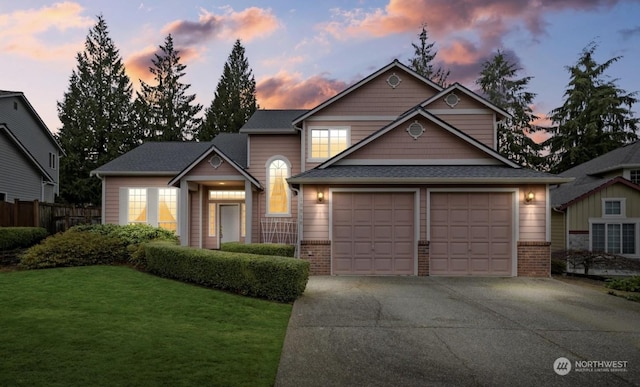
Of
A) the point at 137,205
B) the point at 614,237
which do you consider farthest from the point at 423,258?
the point at 137,205

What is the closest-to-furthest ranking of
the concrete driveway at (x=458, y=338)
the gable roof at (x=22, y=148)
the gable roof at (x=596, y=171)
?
1. the concrete driveway at (x=458, y=338)
2. the gable roof at (x=596, y=171)
3. the gable roof at (x=22, y=148)

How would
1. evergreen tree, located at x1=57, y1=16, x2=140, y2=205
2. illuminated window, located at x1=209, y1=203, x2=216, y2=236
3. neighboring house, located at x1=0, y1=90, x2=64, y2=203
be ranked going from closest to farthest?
illuminated window, located at x1=209, y1=203, x2=216, y2=236 < neighboring house, located at x1=0, y1=90, x2=64, y2=203 < evergreen tree, located at x1=57, y1=16, x2=140, y2=205

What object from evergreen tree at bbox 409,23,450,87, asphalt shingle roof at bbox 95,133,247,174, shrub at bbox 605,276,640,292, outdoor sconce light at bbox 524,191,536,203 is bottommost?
shrub at bbox 605,276,640,292

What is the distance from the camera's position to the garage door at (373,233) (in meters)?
12.3

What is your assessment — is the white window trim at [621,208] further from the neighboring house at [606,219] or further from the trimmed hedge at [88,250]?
the trimmed hedge at [88,250]

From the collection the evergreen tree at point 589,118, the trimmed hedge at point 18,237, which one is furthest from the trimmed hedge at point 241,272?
the evergreen tree at point 589,118

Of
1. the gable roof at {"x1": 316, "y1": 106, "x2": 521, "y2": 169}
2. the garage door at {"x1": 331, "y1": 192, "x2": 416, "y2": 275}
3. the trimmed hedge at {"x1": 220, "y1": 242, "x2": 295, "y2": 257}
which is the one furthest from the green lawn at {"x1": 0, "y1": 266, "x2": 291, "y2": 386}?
the gable roof at {"x1": 316, "y1": 106, "x2": 521, "y2": 169}

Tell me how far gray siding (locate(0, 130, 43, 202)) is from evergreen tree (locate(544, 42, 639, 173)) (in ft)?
144

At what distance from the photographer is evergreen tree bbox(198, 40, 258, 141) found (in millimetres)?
40219

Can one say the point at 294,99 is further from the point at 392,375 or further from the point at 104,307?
the point at 392,375

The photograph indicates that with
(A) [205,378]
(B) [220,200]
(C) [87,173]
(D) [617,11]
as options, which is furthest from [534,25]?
(C) [87,173]

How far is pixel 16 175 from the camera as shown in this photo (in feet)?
69.3

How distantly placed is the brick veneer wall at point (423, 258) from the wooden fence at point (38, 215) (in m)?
15.3

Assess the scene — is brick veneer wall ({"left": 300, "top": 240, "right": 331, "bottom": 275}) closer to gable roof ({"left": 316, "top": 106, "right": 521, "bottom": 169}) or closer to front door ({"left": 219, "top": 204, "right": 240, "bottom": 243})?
gable roof ({"left": 316, "top": 106, "right": 521, "bottom": 169})
